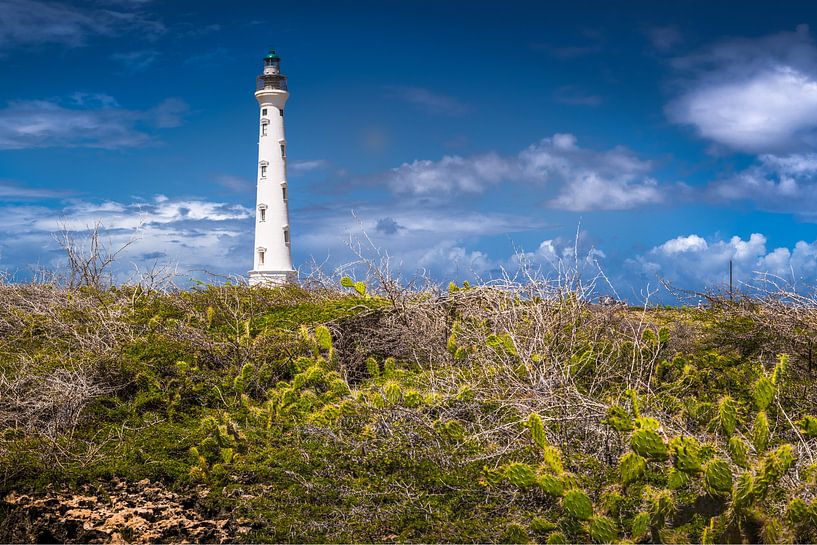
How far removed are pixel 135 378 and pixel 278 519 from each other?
141 inches

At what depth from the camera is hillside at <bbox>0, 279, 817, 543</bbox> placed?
4.51m

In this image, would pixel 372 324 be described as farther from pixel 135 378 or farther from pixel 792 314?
pixel 792 314

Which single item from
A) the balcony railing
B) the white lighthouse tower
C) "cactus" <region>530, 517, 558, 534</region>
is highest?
the balcony railing

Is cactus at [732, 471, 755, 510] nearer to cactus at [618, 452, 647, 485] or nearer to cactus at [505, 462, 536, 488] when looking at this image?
cactus at [618, 452, 647, 485]

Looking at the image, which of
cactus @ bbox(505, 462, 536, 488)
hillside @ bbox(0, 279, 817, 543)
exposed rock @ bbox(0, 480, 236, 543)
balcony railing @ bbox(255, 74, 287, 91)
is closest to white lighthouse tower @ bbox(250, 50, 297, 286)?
balcony railing @ bbox(255, 74, 287, 91)

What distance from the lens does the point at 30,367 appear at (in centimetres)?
823

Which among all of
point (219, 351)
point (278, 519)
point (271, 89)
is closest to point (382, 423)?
point (278, 519)

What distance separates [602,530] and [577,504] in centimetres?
19

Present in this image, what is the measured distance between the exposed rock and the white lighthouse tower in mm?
23336

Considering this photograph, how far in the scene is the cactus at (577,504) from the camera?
13.6 feet

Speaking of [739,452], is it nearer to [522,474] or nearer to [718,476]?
[718,476]

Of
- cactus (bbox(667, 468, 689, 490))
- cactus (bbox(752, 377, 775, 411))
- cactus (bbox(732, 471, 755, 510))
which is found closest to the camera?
cactus (bbox(732, 471, 755, 510))

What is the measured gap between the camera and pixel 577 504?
4.15m

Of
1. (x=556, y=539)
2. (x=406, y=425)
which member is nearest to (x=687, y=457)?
(x=556, y=539)
